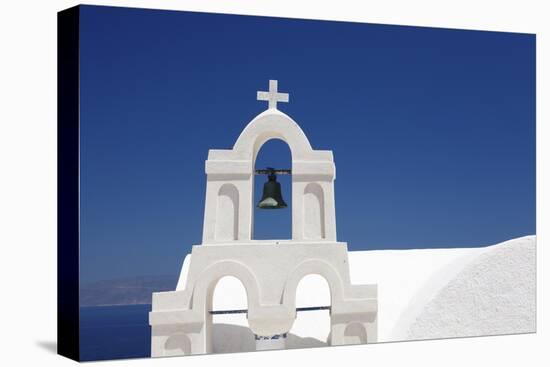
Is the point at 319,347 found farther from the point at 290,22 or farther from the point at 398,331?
the point at 290,22

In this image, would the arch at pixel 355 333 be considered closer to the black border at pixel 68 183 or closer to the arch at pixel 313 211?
the arch at pixel 313 211

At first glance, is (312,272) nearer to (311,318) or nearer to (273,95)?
(311,318)

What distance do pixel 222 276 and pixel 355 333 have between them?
9.90 ft

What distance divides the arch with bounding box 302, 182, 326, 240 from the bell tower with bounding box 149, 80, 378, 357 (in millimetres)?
20

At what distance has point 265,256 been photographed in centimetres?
1816

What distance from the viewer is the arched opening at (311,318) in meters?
19.8

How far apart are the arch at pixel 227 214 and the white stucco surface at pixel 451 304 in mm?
2679

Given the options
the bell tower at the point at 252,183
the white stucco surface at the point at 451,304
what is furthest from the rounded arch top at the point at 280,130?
the white stucco surface at the point at 451,304

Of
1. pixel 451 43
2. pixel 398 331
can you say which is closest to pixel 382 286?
pixel 398 331

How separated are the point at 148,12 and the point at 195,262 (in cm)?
558

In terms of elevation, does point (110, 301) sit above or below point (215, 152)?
below

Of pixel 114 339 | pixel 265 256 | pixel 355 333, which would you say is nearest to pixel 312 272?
pixel 265 256

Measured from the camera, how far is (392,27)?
20938 mm

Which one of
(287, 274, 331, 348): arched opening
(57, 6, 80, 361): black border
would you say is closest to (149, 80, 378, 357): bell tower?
(287, 274, 331, 348): arched opening
